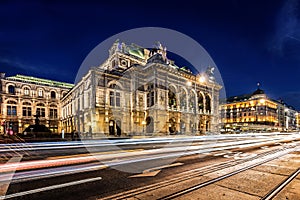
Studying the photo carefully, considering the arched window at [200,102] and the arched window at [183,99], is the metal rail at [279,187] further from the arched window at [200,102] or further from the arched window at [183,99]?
the arched window at [200,102]

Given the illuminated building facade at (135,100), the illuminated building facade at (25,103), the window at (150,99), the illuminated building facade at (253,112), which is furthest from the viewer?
the illuminated building facade at (253,112)

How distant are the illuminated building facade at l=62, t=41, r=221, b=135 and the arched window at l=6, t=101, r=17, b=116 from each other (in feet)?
52.1

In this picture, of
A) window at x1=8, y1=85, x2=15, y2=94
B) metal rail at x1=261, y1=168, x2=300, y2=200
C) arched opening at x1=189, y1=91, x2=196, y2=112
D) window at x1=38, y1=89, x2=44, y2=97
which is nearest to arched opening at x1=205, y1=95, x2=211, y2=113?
arched opening at x1=189, y1=91, x2=196, y2=112

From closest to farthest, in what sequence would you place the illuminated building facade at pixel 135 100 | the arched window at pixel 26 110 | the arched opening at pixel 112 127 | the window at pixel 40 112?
the illuminated building facade at pixel 135 100 < the arched opening at pixel 112 127 < the arched window at pixel 26 110 < the window at pixel 40 112

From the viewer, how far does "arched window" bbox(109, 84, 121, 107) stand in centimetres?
4006

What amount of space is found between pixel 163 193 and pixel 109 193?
4.97 ft

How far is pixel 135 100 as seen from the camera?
139 feet

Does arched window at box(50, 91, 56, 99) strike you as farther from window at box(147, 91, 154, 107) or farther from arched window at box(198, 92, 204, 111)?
arched window at box(198, 92, 204, 111)

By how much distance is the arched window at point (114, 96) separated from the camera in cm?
4006

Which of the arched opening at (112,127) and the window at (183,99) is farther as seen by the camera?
the window at (183,99)

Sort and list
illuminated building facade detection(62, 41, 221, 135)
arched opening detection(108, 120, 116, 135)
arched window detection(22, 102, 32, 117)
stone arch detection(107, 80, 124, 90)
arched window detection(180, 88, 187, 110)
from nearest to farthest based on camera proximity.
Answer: illuminated building facade detection(62, 41, 221, 135)
arched opening detection(108, 120, 116, 135)
stone arch detection(107, 80, 124, 90)
arched window detection(180, 88, 187, 110)
arched window detection(22, 102, 32, 117)

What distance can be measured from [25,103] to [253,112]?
103865 millimetres

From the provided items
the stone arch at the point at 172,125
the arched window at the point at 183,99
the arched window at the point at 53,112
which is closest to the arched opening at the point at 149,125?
the stone arch at the point at 172,125

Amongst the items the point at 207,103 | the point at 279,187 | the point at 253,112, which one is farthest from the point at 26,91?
the point at 253,112
